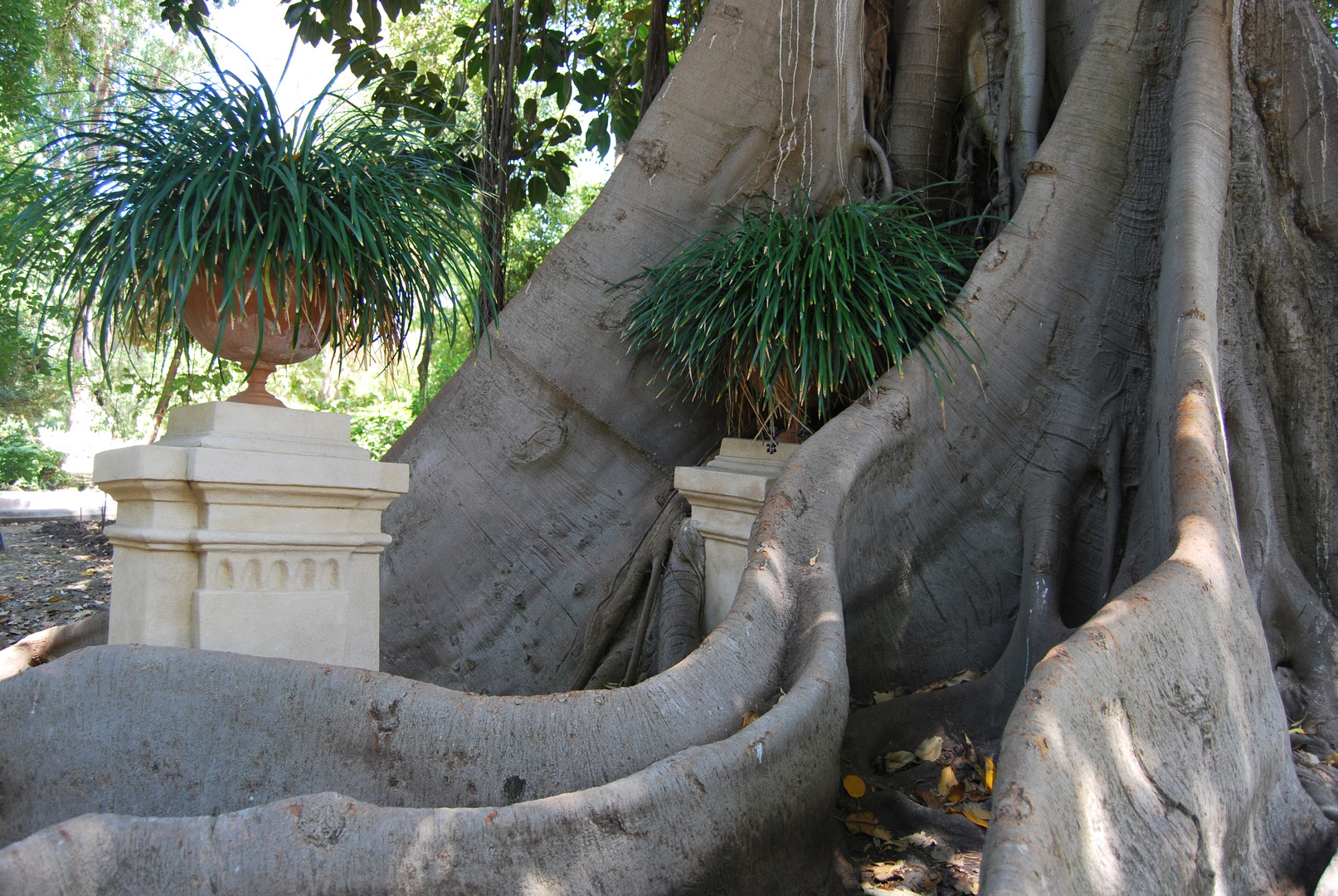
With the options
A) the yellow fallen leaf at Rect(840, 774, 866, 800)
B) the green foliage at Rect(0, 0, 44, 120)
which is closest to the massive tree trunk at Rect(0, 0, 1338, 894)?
the yellow fallen leaf at Rect(840, 774, 866, 800)

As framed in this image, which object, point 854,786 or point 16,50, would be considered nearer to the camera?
point 854,786

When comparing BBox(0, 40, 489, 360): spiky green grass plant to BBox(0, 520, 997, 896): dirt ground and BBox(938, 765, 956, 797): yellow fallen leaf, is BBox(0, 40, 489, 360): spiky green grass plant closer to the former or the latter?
BBox(0, 520, 997, 896): dirt ground

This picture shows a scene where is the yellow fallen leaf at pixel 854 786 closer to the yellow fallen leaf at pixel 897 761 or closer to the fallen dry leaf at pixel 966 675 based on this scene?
the yellow fallen leaf at pixel 897 761

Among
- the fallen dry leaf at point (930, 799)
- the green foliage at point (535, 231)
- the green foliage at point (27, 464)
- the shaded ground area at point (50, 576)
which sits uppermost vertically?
the green foliage at point (535, 231)

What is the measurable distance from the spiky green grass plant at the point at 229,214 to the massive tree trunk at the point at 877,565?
101cm

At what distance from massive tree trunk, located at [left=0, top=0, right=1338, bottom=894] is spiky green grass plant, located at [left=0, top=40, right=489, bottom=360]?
39.7 inches

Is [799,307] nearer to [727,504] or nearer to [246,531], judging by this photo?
[727,504]

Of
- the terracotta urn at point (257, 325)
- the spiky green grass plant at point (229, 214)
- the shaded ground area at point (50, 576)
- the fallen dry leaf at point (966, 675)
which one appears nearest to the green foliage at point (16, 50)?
the shaded ground area at point (50, 576)

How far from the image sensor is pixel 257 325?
8.41 feet

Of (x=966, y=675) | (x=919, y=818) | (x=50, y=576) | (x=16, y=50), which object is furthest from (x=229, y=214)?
(x=16, y=50)

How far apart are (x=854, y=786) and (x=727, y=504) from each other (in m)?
1.06

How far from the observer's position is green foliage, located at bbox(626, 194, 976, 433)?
118 inches

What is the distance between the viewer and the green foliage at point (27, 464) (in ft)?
53.1

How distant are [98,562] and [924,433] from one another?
7.20 meters
